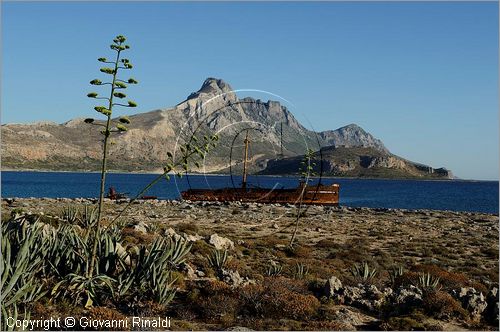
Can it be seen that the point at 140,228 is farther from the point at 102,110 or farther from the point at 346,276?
the point at 102,110

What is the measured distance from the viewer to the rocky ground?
11664mm

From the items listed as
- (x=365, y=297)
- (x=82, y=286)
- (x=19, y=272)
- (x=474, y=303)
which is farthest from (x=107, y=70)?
(x=474, y=303)

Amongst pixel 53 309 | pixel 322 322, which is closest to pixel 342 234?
pixel 322 322

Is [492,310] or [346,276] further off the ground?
[492,310]

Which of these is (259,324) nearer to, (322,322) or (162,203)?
(322,322)

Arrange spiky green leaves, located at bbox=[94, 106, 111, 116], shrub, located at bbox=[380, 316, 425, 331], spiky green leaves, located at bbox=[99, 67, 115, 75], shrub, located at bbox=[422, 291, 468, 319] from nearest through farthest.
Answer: spiky green leaves, located at bbox=[94, 106, 111, 116] < spiky green leaves, located at bbox=[99, 67, 115, 75] < shrub, located at bbox=[380, 316, 425, 331] < shrub, located at bbox=[422, 291, 468, 319]

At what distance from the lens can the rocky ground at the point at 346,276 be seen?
11.7m

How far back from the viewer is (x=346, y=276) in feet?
59.4

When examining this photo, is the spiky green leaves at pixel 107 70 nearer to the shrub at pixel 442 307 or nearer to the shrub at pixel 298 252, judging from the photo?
the shrub at pixel 442 307

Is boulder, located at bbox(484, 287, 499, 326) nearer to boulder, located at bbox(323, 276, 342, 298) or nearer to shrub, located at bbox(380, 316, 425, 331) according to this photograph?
shrub, located at bbox(380, 316, 425, 331)

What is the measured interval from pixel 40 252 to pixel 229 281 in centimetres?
499

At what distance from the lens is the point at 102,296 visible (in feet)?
36.8

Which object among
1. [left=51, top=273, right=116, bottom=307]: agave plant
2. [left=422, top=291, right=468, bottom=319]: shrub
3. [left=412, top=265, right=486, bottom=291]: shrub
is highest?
[left=51, top=273, right=116, bottom=307]: agave plant

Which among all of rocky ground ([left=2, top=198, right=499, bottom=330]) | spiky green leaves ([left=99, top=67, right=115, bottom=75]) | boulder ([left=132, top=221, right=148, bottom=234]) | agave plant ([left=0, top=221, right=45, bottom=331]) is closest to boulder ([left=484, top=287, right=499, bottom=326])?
rocky ground ([left=2, top=198, right=499, bottom=330])
